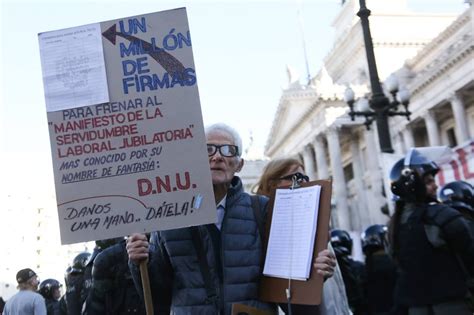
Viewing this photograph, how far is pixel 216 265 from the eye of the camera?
2.59 meters

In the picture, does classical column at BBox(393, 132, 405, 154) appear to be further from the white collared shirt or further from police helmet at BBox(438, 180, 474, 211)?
the white collared shirt

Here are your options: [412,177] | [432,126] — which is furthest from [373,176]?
[412,177]

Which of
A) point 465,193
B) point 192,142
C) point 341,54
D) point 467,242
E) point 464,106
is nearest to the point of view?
point 192,142

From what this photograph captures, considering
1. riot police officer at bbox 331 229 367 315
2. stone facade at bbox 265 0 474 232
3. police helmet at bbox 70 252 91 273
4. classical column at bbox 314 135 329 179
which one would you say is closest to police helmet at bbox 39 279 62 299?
police helmet at bbox 70 252 91 273

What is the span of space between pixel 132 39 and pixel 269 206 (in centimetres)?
100

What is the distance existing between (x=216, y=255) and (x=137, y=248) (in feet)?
1.27

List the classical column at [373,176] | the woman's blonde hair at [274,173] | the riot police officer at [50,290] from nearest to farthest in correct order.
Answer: the woman's blonde hair at [274,173]
the riot police officer at [50,290]
the classical column at [373,176]

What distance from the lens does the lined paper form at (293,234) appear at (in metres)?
2.52

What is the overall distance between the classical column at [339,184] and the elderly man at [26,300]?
33.2 m

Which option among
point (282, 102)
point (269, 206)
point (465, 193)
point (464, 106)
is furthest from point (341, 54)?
point (269, 206)

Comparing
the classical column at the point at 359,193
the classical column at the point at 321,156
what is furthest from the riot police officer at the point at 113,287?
the classical column at the point at 321,156

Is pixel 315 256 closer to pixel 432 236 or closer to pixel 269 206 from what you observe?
pixel 269 206

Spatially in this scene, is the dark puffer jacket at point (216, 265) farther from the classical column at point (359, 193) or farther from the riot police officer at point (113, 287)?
the classical column at point (359, 193)

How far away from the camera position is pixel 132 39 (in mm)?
2525
